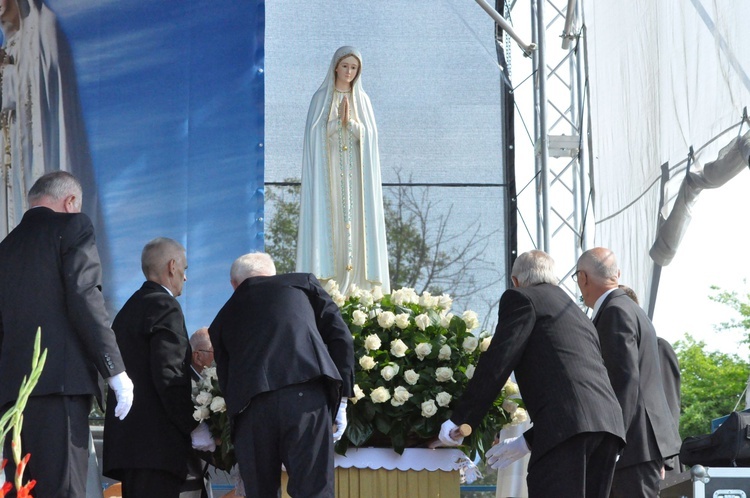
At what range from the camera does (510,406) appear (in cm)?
450

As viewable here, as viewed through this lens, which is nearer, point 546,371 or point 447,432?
point 546,371

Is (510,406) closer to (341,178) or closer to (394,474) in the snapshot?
(394,474)

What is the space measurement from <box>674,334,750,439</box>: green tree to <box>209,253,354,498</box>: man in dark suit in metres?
32.9

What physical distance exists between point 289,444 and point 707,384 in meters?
34.7

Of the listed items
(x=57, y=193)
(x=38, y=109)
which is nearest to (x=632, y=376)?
(x=57, y=193)

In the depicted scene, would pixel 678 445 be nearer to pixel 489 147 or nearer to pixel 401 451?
pixel 401 451

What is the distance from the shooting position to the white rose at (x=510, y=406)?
14.8 ft

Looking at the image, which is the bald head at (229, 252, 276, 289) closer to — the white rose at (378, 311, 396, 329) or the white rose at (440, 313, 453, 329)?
the white rose at (378, 311, 396, 329)

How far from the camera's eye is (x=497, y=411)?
4.52 metres

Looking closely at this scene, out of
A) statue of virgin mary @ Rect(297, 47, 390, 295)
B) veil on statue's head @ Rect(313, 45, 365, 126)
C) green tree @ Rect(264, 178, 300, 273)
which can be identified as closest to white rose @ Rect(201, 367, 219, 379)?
statue of virgin mary @ Rect(297, 47, 390, 295)

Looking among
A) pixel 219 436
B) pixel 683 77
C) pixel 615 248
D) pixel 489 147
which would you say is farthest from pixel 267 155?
pixel 219 436

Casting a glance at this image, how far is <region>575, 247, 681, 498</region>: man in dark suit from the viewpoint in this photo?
4391 mm

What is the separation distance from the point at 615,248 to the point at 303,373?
3851 millimetres

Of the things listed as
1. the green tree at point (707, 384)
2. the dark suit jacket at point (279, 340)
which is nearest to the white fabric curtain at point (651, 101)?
the dark suit jacket at point (279, 340)
